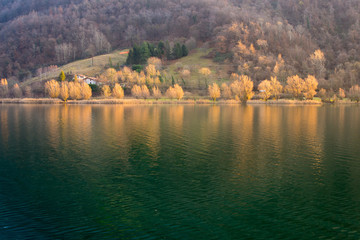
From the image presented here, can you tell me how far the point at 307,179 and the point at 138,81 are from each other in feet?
321

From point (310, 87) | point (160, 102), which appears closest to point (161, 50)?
point (160, 102)

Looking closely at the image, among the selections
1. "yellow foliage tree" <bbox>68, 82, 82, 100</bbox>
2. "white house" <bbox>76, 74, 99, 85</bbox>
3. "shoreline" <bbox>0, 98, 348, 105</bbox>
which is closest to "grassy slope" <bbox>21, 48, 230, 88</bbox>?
"white house" <bbox>76, 74, 99, 85</bbox>

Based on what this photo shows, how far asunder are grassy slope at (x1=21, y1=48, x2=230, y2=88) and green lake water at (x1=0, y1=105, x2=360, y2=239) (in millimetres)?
93097

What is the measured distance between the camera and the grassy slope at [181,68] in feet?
406

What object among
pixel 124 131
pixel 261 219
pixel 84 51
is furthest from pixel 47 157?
pixel 84 51

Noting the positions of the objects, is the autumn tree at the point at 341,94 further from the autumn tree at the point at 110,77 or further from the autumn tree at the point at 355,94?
the autumn tree at the point at 110,77

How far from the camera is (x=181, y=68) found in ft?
443

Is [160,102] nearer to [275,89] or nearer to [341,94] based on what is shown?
[275,89]

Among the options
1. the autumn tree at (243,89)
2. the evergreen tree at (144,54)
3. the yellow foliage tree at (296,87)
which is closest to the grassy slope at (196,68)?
the evergreen tree at (144,54)

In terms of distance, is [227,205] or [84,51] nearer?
[227,205]

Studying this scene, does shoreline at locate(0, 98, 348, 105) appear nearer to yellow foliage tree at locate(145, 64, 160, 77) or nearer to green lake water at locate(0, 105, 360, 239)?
yellow foliage tree at locate(145, 64, 160, 77)

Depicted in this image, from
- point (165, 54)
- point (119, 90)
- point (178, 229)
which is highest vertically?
point (165, 54)

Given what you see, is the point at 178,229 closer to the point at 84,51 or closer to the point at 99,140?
the point at 99,140

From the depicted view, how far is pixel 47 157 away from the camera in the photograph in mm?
23281
